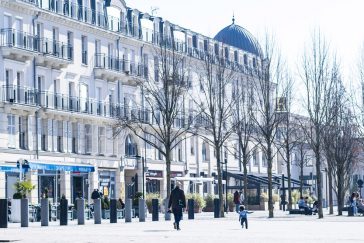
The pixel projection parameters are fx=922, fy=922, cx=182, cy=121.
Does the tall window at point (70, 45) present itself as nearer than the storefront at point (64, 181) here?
No

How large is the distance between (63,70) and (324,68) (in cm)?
1678

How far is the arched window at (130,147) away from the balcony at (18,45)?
13655 millimetres

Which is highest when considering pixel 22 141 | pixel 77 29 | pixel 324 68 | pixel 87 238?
→ pixel 77 29

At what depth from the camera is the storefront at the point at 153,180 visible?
224 ft

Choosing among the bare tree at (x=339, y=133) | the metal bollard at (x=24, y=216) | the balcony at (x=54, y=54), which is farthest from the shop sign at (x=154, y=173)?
the metal bollard at (x=24, y=216)

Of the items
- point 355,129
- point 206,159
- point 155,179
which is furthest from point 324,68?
point 206,159

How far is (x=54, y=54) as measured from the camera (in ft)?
185

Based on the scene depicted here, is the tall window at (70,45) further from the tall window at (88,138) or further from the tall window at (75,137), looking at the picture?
the tall window at (88,138)

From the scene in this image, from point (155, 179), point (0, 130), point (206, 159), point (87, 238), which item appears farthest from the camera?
point (206, 159)

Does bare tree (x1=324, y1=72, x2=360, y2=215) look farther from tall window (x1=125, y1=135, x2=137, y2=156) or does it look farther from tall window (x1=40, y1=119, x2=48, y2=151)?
tall window (x1=40, y1=119, x2=48, y2=151)

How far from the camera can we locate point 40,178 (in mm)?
56000

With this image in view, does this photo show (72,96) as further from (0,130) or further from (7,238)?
(7,238)

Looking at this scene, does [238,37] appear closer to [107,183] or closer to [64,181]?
[107,183]

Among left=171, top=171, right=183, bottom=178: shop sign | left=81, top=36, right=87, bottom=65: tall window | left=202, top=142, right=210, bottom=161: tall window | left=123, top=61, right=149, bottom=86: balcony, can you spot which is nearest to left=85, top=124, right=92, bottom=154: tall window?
left=81, top=36, right=87, bottom=65: tall window
